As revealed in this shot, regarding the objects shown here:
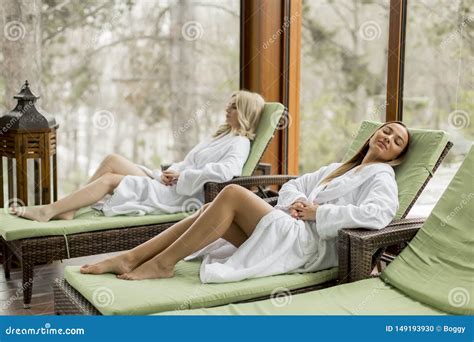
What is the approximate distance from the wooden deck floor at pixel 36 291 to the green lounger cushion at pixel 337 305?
4.24 ft

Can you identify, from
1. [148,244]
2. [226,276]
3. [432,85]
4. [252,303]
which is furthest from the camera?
[432,85]

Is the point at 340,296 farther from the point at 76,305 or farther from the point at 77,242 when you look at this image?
the point at 77,242

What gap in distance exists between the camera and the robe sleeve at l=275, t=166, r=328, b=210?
10.5ft

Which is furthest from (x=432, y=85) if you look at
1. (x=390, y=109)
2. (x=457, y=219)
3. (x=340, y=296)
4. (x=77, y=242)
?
(x=77, y=242)

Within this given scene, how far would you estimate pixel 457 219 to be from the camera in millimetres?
2785

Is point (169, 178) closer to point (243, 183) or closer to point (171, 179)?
point (171, 179)

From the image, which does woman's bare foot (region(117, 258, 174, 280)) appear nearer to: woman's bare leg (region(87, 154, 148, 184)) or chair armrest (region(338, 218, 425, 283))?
chair armrest (region(338, 218, 425, 283))

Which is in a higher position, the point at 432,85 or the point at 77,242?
the point at 432,85

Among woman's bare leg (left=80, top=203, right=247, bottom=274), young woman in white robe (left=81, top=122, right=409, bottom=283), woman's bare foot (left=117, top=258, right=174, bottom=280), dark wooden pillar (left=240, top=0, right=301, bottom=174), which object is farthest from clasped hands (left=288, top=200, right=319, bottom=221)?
dark wooden pillar (left=240, top=0, right=301, bottom=174)

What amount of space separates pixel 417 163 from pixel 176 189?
5.23 ft

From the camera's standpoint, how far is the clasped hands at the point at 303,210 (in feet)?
9.74

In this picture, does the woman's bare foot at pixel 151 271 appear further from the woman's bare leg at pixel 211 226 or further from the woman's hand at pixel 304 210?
the woman's hand at pixel 304 210

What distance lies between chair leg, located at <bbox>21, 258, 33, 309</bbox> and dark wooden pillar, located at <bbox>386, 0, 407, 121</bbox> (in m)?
2.41

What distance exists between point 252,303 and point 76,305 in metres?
0.73
